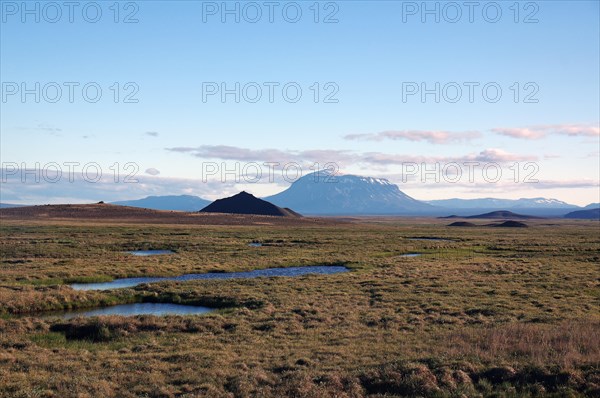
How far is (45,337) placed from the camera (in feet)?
75.5

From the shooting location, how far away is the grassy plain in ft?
52.0

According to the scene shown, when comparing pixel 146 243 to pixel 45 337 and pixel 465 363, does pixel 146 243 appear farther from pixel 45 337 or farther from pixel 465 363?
pixel 465 363

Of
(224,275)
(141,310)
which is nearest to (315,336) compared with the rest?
(141,310)

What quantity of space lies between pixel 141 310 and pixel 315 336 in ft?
41.1

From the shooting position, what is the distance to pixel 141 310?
101ft

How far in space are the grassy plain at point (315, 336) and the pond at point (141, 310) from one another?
107cm

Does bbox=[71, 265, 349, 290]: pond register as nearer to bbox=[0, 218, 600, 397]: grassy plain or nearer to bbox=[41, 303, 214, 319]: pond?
bbox=[0, 218, 600, 397]: grassy plain

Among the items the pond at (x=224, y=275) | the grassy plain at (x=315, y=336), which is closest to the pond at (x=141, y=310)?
the grassy plain at (x=315, y=336)

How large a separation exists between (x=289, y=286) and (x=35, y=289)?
16.8 meters

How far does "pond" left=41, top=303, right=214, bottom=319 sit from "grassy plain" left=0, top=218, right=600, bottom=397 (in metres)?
1.07

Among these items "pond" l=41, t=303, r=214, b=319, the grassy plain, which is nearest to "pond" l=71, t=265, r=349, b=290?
the grassy plain

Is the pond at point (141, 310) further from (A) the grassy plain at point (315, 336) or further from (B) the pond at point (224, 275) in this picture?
(B) the pond at point (224, 275)

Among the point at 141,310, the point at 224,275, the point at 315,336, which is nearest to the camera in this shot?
the point at 315,336

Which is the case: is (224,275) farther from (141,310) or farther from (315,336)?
(315,336)
